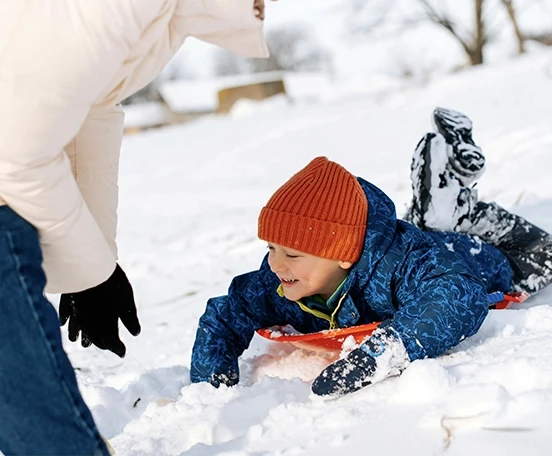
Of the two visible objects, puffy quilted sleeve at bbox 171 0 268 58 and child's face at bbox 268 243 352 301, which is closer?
puffy quilted sleeve at bbox 171 0 268 58

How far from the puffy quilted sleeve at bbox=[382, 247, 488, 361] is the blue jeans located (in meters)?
0.87

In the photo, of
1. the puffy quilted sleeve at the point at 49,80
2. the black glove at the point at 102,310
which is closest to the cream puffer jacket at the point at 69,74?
the puffy quilted sleeve at the point at 49,80

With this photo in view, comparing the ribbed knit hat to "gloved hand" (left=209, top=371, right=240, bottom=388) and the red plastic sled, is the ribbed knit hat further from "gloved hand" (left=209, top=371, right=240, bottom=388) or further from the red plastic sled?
"gloved hand" (left=209, top=371, right=240, bottom=388)

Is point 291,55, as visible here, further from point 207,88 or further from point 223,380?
point 223,380

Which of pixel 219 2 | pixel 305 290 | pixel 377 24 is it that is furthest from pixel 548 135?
pixel 377 24

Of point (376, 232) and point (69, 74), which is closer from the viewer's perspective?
point (69, 74)

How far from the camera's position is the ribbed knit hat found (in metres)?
2.12

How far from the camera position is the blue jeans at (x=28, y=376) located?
125cm

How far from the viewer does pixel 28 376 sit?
126 cm

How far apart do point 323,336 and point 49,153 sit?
109cm

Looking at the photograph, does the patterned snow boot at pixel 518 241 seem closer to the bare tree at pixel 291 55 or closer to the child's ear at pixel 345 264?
the child's ear at pixel 345 264

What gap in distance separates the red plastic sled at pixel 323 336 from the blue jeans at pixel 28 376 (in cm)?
95

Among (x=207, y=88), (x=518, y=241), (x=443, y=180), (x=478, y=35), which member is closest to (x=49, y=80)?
(x=443, y=180)

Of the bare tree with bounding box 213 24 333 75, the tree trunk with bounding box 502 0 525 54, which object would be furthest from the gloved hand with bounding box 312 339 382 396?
the bare tree with bounding box 213 24 333 75
